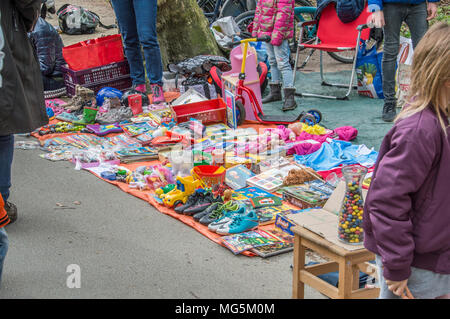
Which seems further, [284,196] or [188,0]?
[188,0]

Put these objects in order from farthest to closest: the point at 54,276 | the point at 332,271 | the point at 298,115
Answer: the point at 298,115
the point at 54,276
the point at 332,271

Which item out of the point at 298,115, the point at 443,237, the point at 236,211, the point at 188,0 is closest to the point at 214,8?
the point at 188,0

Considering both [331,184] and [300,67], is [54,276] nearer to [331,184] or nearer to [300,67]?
[331,184]

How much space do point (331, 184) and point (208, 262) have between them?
151cm

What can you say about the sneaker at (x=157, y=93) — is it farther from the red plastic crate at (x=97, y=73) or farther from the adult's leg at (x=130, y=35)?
the red plastic crate at (x=97, y=73)

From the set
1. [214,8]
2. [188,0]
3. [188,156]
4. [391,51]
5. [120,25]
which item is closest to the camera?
[188,156]

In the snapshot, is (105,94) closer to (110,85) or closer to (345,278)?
(110,85)

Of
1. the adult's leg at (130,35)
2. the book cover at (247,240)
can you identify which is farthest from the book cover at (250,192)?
the adult's leg at (130,35)

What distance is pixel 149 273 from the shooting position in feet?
11.2

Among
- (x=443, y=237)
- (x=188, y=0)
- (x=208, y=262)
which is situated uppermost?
(x=188, y=0)

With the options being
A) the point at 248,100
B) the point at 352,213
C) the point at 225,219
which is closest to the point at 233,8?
the point at 248,100

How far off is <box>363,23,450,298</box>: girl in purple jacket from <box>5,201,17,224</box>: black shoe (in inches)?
114

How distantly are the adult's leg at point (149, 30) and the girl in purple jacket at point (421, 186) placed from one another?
5.16 meters

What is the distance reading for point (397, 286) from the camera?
6.84ft
